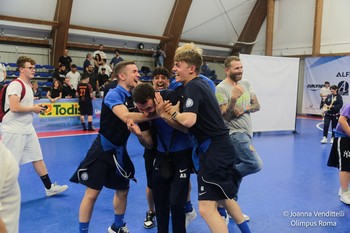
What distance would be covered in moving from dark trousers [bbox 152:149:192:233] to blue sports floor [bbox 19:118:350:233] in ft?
2.50

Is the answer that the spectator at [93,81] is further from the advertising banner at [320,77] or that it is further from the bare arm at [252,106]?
the advertising banner at [320,77]

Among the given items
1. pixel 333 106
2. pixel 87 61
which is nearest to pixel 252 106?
pixel 333 106

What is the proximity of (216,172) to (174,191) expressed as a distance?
41 centimetres

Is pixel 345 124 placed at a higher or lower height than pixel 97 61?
lower

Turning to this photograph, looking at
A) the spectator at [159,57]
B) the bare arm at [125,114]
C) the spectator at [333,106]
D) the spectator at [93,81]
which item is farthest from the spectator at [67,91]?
the bare arm at [125,114]

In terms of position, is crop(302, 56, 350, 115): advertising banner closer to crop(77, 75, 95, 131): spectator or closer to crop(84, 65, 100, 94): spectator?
crop(84, 65, 100, 94): spectator

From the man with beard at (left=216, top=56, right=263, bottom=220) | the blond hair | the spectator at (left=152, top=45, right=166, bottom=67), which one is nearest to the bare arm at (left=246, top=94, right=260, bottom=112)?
the man with beard at (left=216, top=56, right=263, bottom=220)

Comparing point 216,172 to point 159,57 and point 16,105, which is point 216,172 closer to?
point 16,105

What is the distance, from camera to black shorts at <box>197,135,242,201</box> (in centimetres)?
254

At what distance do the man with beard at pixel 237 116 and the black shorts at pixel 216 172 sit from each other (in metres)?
0.92

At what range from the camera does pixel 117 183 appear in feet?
10.4

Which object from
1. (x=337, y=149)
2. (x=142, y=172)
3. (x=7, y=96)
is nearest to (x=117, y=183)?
(x=7, y=96)

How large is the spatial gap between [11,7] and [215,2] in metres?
9.84

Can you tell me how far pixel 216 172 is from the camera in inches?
99.9
